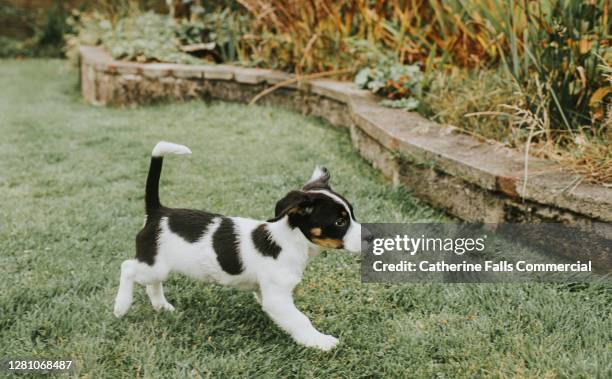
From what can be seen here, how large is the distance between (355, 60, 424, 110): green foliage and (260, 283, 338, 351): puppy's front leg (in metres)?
2.79

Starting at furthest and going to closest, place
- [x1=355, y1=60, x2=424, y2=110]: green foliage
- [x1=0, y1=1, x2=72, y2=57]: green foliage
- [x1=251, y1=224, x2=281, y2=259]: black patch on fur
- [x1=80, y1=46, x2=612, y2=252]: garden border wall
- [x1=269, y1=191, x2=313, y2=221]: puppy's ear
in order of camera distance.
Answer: [x1=0, y1=1, x2=72, y2=57]: green foliage
[x1=355, y1=60, x2=424, y2=110]: green foliage
[x1=80, y1=46, x2=612, y2=252]: garden border wall
[x1=251, y1=224, x2=281, y2=259]: black patch on fur
[x1=269, y1=191, x2=313, y2=221]: puppy's ear

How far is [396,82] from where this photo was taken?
16.7 ft

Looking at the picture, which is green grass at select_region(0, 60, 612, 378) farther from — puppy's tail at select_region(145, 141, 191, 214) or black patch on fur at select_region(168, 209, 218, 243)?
puppy's tail at select_region(145, 141, 191, 214)

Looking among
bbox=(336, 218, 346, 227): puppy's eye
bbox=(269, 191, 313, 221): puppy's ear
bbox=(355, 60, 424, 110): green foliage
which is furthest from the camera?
bbox=(355, 60, 424, 110): green foliage

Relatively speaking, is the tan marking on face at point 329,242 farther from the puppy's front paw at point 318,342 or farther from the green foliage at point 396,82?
the green foliage at point 396,82

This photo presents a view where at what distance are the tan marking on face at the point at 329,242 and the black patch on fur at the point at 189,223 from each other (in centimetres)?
46

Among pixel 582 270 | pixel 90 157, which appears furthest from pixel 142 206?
pixel 582 270

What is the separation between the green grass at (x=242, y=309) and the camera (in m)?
2.29

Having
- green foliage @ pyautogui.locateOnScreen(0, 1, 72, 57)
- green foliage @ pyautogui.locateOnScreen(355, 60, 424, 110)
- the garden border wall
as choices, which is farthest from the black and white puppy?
green foliage @ pyautogui.locateOnScreen(0, 1, 72, 57)

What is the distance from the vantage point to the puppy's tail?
92.0 inches

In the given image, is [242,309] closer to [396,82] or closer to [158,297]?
[158,297]

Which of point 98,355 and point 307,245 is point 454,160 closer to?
point 307,245

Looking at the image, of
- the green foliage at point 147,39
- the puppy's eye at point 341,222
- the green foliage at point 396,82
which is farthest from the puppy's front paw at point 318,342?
the green foliage at point 147,39

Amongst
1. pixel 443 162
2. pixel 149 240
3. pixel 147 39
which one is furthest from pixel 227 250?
pixel 147 39
